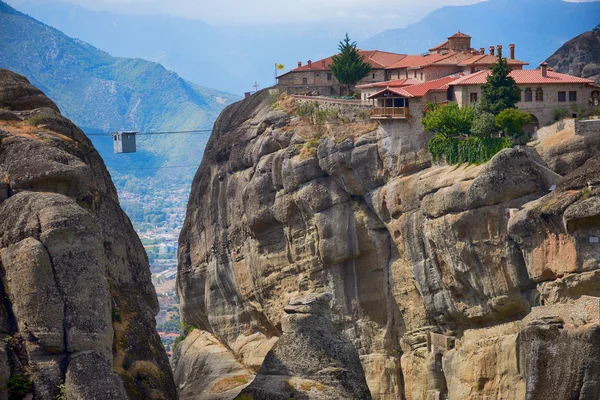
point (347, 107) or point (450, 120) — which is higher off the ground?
point (347, 107)

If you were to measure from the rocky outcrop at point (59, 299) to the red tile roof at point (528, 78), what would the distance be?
37317 mm

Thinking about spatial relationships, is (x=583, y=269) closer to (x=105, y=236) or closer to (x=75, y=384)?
(x=105, y=236)

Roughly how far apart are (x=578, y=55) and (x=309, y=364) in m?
68.7

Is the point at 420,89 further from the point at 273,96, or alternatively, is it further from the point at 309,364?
the point at 309,364

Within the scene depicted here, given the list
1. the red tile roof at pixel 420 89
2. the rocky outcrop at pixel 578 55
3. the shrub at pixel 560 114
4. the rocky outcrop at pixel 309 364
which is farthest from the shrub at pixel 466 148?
the rocky outcrop at pixel 309 364

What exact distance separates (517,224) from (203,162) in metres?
43.1

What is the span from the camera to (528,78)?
87.4 metres

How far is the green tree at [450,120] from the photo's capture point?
3342 inches

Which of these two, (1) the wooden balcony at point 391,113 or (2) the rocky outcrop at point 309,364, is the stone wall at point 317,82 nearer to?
(1) the wooden balcony at point 391,113

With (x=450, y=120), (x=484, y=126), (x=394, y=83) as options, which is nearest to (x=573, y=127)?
(x=484, y=126)

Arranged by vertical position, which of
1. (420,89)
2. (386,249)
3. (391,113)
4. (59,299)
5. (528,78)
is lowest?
(386,249)

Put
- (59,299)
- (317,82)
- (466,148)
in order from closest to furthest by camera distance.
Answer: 1. (59,299)
2. (466,148)
3. (317,82)

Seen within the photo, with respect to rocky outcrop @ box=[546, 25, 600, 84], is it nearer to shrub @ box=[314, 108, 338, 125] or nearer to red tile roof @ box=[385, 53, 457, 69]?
red tile roof @ box=[385, 53, 457, 69]

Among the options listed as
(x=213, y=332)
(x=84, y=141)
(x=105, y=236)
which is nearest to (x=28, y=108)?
(x=84, y=141)
